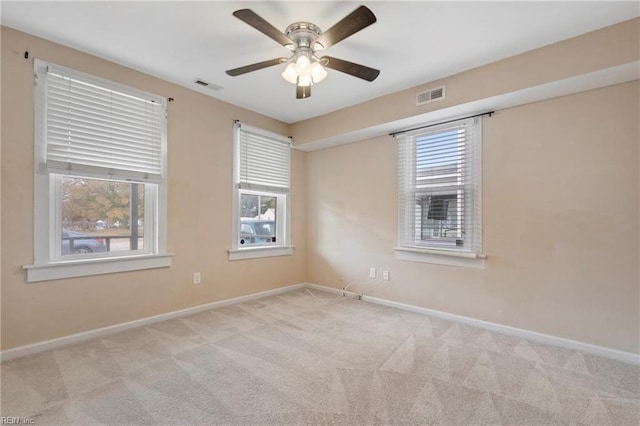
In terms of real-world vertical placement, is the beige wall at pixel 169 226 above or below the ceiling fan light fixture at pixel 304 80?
below

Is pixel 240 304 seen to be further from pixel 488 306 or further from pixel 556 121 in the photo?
pixel 556 121

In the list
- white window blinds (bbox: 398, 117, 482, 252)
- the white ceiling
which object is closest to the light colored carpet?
white window blinds (bbox: 398, 117, 482, 252)

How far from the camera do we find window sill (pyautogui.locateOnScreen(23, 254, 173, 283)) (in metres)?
2.46

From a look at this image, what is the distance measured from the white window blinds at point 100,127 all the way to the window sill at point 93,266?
799 millimetres

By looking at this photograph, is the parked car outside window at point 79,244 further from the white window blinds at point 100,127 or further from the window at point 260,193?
the window at point 260,193

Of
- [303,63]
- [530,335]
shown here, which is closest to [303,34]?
[303,63]

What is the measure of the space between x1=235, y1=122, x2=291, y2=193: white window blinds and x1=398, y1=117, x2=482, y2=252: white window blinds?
1.75m

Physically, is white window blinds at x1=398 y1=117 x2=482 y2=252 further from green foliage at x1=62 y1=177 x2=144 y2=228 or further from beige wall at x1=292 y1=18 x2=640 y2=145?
green foliage at x1=62 y1=177 x2=144 y2=228

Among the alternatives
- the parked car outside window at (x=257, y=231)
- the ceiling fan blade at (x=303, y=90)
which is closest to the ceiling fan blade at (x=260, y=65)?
the ceiling fan blade at (x=303, y=90)

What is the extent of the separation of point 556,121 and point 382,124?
1662 mm

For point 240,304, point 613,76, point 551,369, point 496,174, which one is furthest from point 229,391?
point 613,76

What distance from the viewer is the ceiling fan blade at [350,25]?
1.70 meters

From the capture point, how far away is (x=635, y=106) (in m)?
2.40

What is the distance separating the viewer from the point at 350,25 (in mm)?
1837
